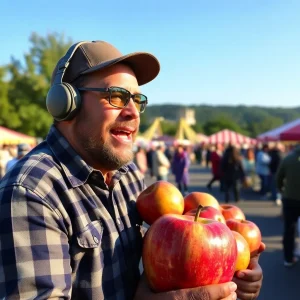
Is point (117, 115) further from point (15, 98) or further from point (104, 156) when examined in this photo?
point (15, 98)

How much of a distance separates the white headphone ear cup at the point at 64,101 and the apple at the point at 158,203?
21.6 inches

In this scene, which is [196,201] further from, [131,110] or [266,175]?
[266,175]

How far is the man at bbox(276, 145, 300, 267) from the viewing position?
19.3ft

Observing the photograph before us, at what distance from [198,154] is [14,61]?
18.2 meters

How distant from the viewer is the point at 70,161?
1643mm

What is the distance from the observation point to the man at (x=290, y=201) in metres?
5.88

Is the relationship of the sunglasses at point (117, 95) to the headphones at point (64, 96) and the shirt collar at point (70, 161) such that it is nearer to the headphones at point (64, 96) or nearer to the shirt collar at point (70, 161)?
the headphones at point (64, 96)

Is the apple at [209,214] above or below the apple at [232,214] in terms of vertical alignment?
above

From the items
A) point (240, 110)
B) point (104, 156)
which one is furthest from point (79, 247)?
point (240, 110)

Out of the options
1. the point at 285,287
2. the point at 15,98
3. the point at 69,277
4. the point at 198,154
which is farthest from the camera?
the point at 198,154

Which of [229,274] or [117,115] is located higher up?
[117,115]

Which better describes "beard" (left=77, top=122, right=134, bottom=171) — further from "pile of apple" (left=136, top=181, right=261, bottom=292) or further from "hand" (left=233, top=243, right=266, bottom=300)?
"hand" (left=233, top=243, right=266, bottom=300)

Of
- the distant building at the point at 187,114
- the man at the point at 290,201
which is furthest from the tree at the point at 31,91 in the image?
the distant building at the point at 187,114

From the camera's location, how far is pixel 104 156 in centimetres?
172
